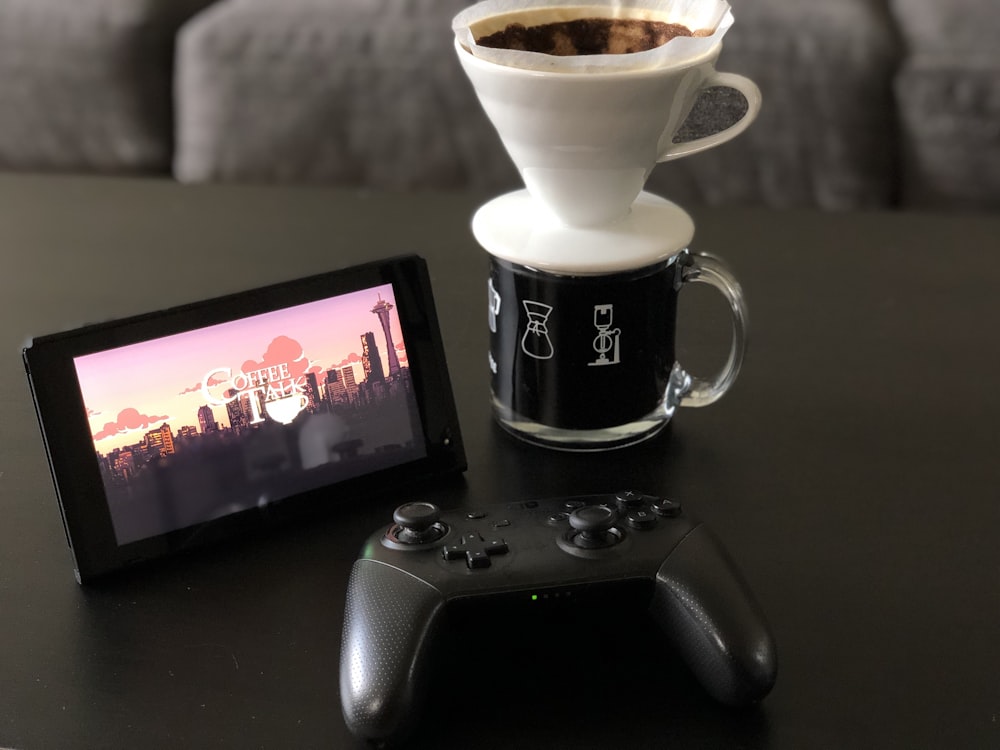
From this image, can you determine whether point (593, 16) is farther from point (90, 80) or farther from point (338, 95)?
point (90, 80)

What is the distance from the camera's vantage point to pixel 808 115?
55.4 inches

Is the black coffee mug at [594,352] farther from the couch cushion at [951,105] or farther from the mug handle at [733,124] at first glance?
the couch cushion at [951,105]

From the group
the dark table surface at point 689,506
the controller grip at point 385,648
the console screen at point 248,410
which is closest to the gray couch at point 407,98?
the dark table surface at point 689,506

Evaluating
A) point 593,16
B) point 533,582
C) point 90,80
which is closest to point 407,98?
point 90,80

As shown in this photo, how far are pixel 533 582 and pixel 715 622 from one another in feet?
0.25

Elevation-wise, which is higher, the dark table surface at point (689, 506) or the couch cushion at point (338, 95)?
the couch cushion at point (338, 95)

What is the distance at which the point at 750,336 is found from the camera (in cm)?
75

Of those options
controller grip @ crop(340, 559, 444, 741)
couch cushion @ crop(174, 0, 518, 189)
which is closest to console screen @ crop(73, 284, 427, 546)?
controller grip @ crop(340, 559, 444, 741)

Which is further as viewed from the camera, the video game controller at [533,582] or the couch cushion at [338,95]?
the couch cushion at [338,95]

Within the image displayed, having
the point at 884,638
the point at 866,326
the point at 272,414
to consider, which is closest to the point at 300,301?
the point at 272,414

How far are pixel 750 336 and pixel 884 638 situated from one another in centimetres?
31

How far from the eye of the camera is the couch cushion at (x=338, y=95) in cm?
145

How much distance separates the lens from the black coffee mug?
22.5 inches

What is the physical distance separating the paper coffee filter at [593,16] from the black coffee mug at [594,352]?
0.11 m
